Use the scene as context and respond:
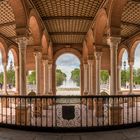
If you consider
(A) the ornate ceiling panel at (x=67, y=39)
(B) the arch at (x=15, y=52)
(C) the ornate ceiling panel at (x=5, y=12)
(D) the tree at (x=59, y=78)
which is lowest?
(D) the tree at (x=59, y=78)

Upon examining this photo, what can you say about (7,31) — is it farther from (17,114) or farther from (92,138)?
(92,138)

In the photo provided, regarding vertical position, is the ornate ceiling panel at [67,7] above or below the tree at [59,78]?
above

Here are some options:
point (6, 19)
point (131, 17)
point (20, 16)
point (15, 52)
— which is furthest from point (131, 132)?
point (15, 52)

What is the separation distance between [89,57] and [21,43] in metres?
7.61

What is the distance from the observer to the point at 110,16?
29.2 feet

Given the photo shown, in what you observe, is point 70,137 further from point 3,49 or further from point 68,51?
point 68,51

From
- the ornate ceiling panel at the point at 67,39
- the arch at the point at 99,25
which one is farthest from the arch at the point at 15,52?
the arch at the point at 99,25

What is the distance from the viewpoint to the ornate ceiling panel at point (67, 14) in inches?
408

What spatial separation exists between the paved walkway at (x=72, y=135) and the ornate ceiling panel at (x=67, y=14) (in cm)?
659

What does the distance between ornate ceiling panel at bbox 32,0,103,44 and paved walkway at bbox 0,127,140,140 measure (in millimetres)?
6591

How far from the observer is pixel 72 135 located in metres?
5.45

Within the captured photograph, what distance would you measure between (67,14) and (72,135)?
8164 mm

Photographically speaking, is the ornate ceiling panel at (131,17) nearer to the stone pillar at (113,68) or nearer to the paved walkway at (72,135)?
the stone pillar at (113,68)

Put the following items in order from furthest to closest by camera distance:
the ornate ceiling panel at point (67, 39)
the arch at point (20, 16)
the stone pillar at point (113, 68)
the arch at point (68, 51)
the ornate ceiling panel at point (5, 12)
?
the arch at point (68, 51)
the ornate ceiling panel at point (67, 39)
the ornate ceiling panel at point (5, 12)
the stone pillar at point (113, 68)
the arch at point (20, 16)
